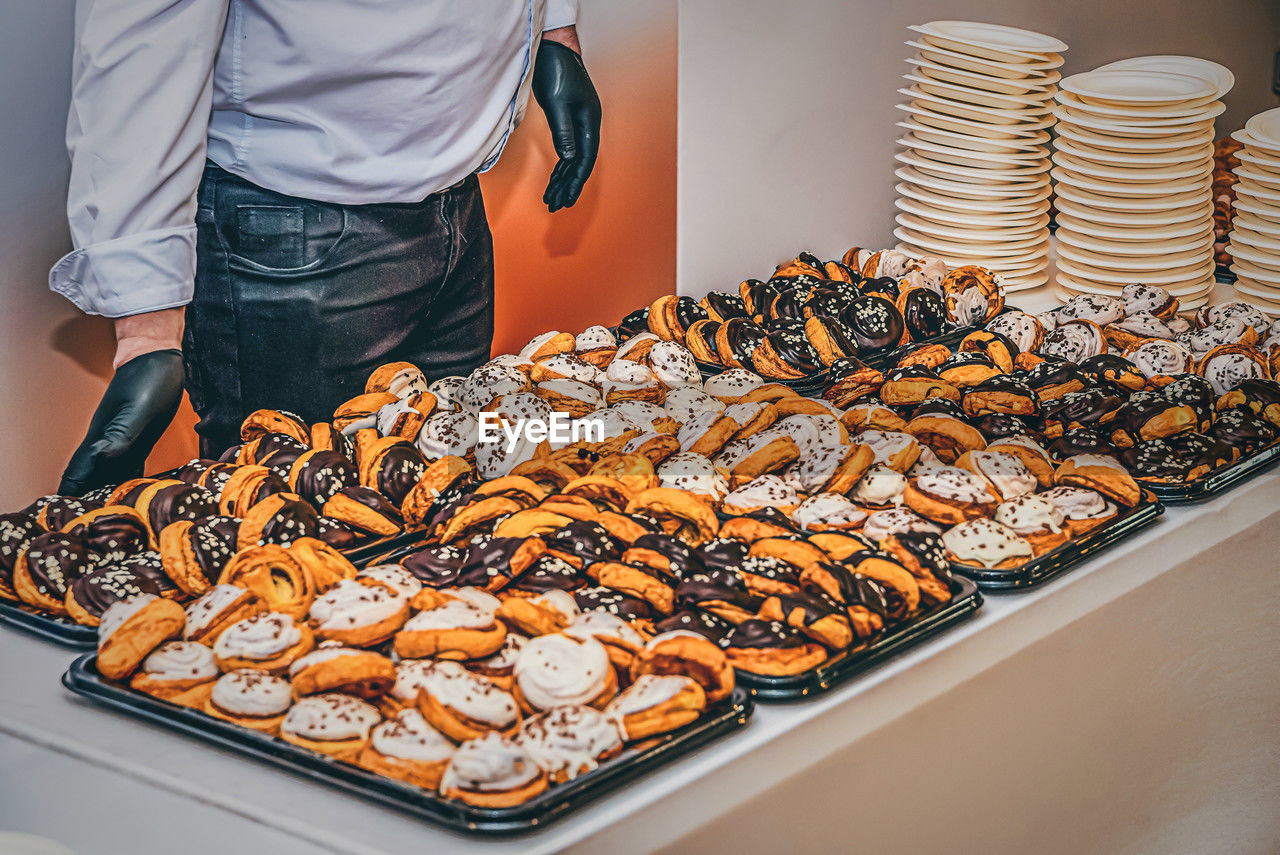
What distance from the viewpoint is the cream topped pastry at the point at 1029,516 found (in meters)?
1.17

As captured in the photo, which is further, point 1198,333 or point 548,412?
point 1198,333

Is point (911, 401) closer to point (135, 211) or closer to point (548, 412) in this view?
point (548, 412)

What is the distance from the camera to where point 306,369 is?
5.97 ft

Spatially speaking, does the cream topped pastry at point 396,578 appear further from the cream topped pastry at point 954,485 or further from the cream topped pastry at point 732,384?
the cream topped pastry at point 732,384

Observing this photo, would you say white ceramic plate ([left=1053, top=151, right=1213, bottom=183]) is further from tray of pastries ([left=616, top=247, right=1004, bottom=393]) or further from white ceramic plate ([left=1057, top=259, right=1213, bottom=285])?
tray of pastries ([left=616, top=247, right=1004, bottom=393])

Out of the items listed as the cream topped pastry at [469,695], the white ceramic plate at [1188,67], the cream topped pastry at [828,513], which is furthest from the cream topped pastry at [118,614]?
the white ceramic plate at [1188,67]

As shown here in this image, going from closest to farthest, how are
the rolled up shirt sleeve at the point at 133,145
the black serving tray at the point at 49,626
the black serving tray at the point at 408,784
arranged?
1. the black serving tray at the point at 408,784
2. the black serving tray at the point at 49,626
3. the rolled up shirt sleeve at the point at 133,145

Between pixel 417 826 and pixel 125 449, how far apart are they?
765mm

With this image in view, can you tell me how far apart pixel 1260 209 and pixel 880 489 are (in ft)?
4.82

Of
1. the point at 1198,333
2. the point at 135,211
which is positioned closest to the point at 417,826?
the point at 135,211

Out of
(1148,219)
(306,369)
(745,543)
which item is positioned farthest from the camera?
(1148,219)

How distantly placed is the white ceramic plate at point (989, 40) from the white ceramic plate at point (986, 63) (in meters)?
0.01

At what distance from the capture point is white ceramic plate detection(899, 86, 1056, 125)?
2.35 m

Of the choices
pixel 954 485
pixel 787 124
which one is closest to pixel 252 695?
pixel 954 485
